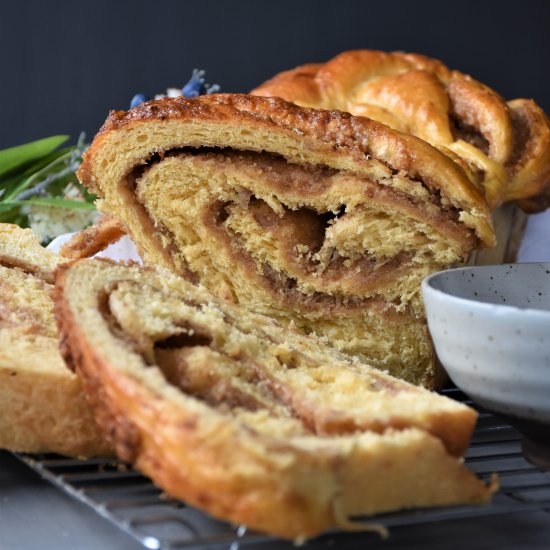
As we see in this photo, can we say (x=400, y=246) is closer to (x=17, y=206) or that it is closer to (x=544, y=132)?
(x=544, y=132)

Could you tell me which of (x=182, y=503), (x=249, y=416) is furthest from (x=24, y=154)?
(x=249, y=416)

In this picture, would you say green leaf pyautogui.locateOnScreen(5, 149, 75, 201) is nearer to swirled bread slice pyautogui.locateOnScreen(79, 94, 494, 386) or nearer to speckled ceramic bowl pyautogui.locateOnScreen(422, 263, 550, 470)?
swirled bread slice pyautogui.locateOnScreen(79, 94, 494, 386)

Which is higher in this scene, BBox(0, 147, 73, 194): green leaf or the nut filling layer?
BBox(0, 147, 73, 194): green leaf

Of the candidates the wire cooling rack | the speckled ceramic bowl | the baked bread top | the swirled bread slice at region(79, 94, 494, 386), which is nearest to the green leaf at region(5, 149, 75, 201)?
the swirled bread slice at region(79, 94, 494, 386)

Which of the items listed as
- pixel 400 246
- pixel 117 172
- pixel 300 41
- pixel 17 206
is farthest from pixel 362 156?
pixel 300 41

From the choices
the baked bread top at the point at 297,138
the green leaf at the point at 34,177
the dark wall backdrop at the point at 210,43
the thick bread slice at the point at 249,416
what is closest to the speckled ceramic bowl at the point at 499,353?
the thick bread slice at the point at 249,416

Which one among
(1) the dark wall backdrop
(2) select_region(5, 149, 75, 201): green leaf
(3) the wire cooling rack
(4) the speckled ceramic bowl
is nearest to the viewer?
(3) the wire cooling rack
